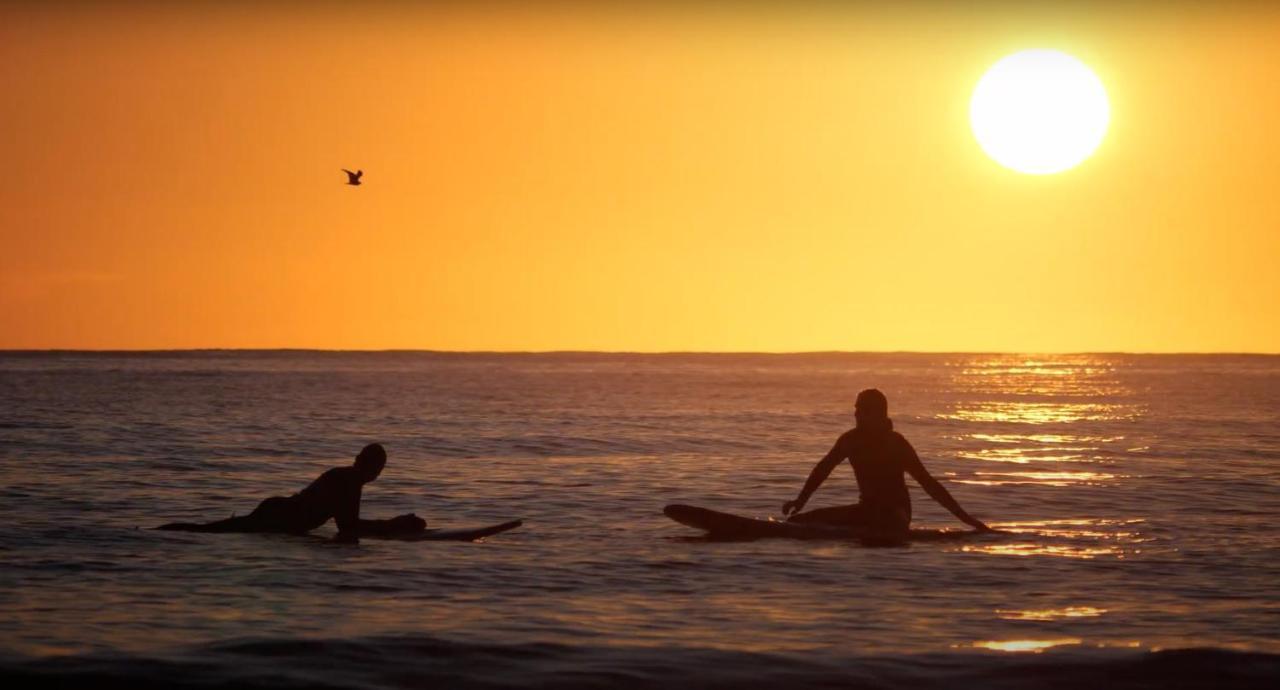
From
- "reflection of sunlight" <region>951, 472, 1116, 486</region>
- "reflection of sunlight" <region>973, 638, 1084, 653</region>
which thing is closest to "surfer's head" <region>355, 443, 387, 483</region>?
"reflection of sunlight" <region>973, 638, 1084, 653</region>

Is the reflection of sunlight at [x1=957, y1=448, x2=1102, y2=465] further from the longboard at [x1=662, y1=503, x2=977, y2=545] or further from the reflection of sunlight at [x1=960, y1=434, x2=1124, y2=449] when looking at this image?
the longboard at [x1=662, y1=503, x2=977, y2=545]

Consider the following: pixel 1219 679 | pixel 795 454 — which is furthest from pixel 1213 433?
pixel 1219 679

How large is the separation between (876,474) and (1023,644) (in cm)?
698

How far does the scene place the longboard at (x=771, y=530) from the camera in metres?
21.8

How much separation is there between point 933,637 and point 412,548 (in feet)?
26.1

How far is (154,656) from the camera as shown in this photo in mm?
13969

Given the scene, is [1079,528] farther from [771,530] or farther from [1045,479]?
[1045,479]

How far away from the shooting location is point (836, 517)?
22188 mm

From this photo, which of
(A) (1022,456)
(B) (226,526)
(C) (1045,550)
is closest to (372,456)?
(B) (226,526)

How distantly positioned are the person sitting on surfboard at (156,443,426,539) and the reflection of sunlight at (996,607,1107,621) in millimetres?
8194

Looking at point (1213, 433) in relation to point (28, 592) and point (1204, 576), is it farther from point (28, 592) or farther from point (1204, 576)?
point (28, 592)

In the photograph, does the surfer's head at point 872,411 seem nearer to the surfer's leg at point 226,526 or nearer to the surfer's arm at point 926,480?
the surfer's arm at point 926,480

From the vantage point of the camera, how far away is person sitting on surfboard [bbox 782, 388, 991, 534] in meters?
21.2

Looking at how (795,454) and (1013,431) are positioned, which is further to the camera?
(1013,431)
